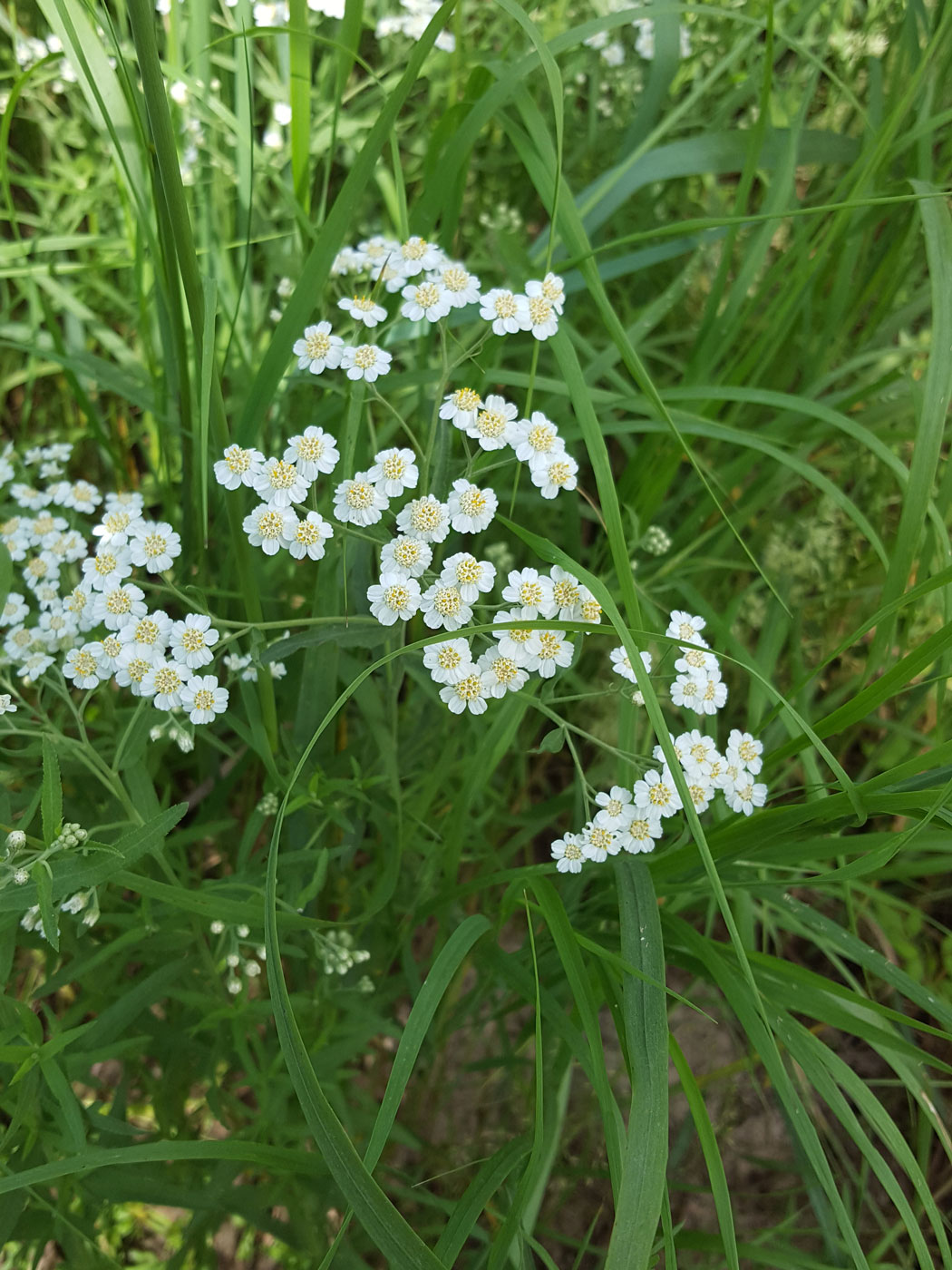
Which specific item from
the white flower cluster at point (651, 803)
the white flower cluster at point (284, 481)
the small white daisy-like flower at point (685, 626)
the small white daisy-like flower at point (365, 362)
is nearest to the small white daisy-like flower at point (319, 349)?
the small white daisy-like flower at point (365, 362)

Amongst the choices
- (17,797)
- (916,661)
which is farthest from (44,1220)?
(916,661)

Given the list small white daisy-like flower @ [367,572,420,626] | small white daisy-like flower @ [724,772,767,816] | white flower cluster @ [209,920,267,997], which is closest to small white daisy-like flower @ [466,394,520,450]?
small white daisy-like flower @ [367,572,420,626]

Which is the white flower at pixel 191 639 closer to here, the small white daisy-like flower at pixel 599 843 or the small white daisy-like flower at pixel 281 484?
the small white daisy-like flower at pixel 281 484

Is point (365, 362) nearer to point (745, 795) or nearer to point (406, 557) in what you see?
point (406, 557)

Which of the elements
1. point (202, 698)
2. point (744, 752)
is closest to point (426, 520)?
point (202, 698)

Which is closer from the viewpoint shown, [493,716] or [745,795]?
[745,795]

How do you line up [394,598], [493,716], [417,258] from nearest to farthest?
[394,598]
[417,258]
[493,716]

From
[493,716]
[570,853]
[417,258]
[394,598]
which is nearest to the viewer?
[394,598]

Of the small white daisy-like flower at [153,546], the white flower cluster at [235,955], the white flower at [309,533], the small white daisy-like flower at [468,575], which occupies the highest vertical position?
the white flower at [309,533]
